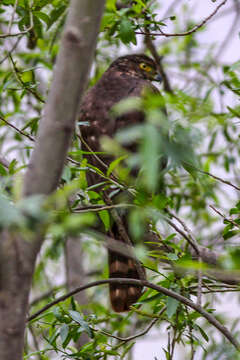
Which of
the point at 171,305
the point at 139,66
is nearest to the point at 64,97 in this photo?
the point at 171,305

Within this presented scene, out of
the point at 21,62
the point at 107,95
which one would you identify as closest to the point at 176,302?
the point at 107,95

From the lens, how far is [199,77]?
3.68 metres

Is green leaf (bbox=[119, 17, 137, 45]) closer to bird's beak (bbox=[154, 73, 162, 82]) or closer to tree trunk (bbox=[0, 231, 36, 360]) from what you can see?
tree trunk (bbox=[0, 231, 36, 360])

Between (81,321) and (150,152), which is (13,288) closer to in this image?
(150,152)

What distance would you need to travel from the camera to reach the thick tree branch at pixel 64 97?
1.03m

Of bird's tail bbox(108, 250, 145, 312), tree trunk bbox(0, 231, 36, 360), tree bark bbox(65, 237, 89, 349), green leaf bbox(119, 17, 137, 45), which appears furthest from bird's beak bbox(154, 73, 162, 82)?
tree trunk bbox(0, 231, 36, 360)

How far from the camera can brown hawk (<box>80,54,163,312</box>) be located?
2672mm

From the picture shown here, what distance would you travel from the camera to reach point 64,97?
1.03 meters

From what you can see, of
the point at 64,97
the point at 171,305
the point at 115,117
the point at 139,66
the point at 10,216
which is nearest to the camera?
the point at 10,216

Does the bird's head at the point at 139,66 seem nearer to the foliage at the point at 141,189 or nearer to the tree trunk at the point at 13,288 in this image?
the foliage at the point at 141,189

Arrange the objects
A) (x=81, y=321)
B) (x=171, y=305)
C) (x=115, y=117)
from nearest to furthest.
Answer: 1. (x=171, y=305)
2. (x=81, y=321)
3. (x=115, y=117)

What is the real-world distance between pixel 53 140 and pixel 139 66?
9.02 ft

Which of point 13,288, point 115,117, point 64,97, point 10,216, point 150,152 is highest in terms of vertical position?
point 115,117

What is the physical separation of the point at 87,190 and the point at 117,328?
3.72 feet
